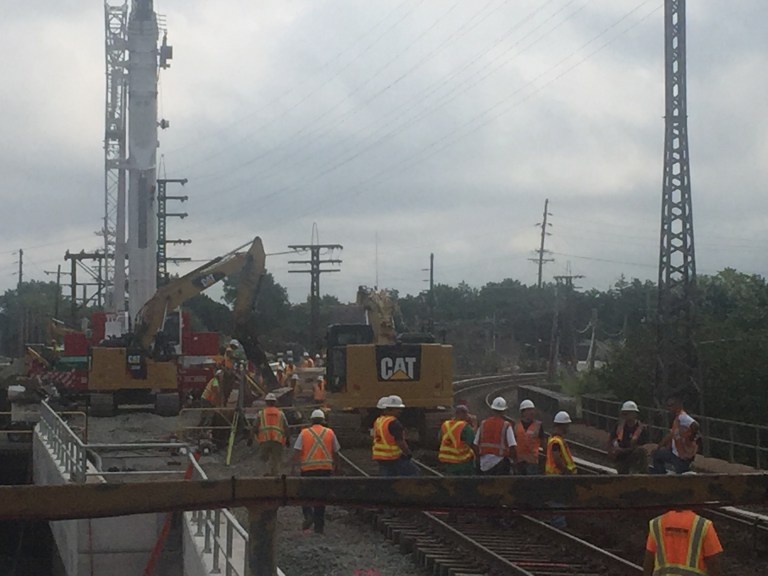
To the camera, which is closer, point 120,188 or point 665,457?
point 665,457

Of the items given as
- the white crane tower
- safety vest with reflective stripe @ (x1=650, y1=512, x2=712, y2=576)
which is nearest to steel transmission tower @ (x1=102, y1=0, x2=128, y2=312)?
the white crane tower

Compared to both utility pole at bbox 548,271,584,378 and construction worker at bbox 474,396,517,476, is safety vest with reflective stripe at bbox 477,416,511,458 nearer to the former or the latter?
construction worker at bbox 474,396,517,476

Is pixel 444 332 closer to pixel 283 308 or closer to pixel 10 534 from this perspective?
pixel 10 534

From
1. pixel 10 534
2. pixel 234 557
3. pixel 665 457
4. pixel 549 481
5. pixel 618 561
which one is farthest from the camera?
pixel 10 534

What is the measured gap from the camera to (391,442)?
44.9 feet

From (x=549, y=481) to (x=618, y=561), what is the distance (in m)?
8.30

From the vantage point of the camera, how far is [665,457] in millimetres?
14836

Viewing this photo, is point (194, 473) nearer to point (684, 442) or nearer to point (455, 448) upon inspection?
point (455, 448)

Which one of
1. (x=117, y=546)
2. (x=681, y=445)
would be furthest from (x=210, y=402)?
(x=681, y=445)

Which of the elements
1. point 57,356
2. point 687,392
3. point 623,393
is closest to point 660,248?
point 687,392

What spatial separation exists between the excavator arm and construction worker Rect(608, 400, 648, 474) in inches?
730

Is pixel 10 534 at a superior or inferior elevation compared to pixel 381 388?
inferior

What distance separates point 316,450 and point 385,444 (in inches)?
34.6

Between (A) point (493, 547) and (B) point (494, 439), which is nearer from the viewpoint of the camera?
(A) point (493, 547)
